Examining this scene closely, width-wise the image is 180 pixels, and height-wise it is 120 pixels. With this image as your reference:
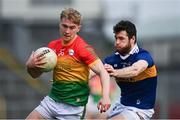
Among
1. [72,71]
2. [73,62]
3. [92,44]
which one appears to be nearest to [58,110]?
[72,71]

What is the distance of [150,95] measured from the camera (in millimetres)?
10617

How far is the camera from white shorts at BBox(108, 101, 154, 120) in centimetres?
1041

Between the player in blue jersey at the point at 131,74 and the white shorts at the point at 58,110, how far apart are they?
0.51 m

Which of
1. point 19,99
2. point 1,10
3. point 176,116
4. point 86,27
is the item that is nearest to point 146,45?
point 86,27

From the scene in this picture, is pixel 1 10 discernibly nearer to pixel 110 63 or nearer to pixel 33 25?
pixel 33 25

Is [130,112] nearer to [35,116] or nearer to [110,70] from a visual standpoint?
[110,70]

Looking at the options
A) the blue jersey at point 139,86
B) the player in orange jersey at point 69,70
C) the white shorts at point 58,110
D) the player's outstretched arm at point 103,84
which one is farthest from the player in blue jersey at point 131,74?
the white shorts at point 58,110

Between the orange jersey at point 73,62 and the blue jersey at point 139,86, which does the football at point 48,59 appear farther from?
the blue jersey at point 139,86

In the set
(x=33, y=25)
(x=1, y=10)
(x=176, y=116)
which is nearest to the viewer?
(x=176, y=116)

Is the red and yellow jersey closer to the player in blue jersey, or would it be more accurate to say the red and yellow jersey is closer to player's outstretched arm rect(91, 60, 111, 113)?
player's outstretched arm rect(91, 60, 111, 113)

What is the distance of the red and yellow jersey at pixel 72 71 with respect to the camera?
10312mm

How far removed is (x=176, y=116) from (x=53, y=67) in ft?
47.3

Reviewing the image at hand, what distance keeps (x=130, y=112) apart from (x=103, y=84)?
0.75m

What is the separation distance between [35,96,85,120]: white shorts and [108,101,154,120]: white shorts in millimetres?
498
